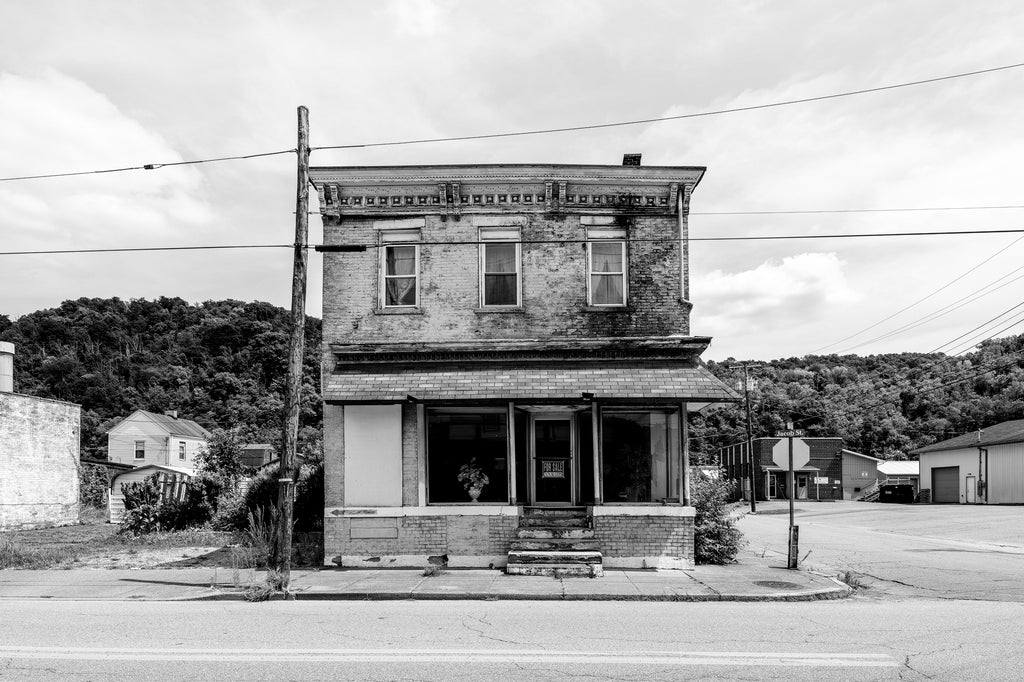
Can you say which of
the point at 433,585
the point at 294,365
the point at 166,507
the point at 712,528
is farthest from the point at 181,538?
the point at 712,528

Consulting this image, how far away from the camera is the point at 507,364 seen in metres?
17.0

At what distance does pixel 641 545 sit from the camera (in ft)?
53.2

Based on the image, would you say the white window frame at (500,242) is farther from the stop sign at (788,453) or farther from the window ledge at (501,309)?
the stop sign at (788,453)

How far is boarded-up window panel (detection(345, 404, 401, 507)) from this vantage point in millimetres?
16672

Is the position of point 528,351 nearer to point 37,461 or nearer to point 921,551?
point 921,551

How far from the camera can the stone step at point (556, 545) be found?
15828 millimetres

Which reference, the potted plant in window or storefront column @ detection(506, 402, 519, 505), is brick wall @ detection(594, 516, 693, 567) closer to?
storefront column @ detection(506, 402, 519, 505)

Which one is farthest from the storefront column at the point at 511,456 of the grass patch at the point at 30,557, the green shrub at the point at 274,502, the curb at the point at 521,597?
the grass patch at the point at 30,557

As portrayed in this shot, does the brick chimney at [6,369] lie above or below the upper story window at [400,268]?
below

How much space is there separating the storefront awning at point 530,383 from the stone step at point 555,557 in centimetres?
287

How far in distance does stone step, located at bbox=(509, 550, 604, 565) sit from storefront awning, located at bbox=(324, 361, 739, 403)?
113 inches

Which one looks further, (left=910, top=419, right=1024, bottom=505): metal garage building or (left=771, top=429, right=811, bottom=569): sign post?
(left=910, top=419, right=1024, bottom=505): metal garage building

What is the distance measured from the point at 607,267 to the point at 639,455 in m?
3.90

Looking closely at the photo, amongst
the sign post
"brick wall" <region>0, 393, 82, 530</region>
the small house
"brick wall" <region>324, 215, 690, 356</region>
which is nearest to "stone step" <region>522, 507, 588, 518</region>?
"brick wall" <region>324, 215, 690, 356</region>
